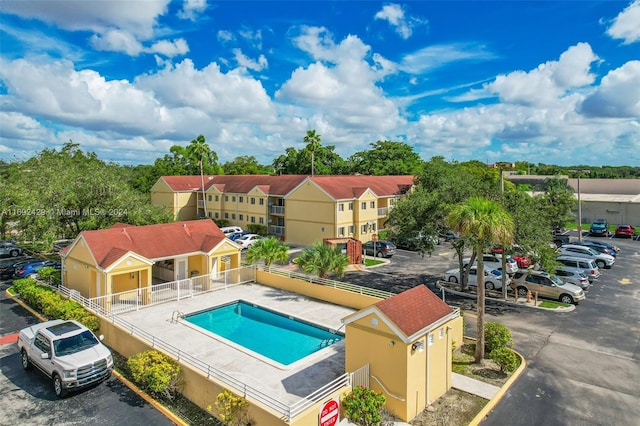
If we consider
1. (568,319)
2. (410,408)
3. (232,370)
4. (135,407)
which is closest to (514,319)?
(568,319)

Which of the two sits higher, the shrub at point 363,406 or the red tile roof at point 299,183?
the red tile roof at point 299,183

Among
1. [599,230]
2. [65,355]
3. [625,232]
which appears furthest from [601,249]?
→ [65,355]

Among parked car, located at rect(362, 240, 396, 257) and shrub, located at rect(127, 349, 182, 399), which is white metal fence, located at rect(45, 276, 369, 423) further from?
parked car, located at rect(362, 240, 396, 257)

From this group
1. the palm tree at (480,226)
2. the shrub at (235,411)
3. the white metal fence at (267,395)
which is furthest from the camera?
the palm tree at (480,226)

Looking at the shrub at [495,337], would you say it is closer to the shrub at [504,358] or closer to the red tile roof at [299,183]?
the shrub at [504,358]

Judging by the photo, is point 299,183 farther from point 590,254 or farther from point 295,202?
point 590,254

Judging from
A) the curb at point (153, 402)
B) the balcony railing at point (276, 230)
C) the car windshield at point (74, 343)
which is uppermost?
the balcony railing at point (276, 230)

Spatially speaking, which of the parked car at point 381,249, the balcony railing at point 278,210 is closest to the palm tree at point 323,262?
the parked car at point 381,249

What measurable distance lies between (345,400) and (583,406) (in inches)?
328

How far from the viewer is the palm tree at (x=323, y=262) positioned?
26.7 meters

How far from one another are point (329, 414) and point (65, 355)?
34.4 feet

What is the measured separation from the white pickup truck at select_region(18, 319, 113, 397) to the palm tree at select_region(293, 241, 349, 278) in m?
13.3

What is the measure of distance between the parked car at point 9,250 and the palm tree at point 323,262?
30863 mm

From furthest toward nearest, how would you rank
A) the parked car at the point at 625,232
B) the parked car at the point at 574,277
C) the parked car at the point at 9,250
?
the parked car at the point at 625,232
the parked car at the point at 9,250
the parked car at the point at 574,277
